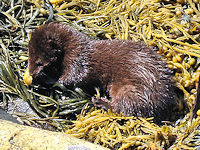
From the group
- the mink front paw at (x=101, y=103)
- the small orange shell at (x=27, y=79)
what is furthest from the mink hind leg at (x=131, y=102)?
the small orange shell at (x=27, y=79)

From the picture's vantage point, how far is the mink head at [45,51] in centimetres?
390

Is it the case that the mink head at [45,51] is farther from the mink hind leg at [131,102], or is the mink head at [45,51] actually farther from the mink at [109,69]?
the mink hind leg at [131,102]

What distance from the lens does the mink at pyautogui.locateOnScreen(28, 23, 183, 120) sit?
377 cm

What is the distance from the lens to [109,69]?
13.1 feet

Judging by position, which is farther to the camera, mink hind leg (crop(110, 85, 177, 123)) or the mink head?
the mink head

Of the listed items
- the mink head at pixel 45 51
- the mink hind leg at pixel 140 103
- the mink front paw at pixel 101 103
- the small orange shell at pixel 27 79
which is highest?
the mink head at pixel 45 51

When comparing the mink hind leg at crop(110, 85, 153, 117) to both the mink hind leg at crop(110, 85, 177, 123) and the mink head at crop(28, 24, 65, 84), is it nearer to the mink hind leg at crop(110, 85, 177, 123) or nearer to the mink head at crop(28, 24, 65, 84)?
the mink hind leg at crop(110, 85, 177, 123)

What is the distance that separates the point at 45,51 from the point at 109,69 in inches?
31.1

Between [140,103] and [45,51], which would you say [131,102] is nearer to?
[140,103]

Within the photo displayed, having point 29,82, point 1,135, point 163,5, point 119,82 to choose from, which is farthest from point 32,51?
point 163,5

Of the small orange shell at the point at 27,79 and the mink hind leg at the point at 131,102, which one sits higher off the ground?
the small orange shell at the point at 27,79

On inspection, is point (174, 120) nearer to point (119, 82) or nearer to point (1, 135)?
point (119, 82)

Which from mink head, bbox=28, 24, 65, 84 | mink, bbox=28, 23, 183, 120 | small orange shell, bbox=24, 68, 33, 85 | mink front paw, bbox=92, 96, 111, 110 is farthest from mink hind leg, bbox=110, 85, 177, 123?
small orange shell, bbox=24, 68, 33, 85

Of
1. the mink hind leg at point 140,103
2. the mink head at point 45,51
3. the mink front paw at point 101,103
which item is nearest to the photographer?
the mink hind leg at point 140,103
